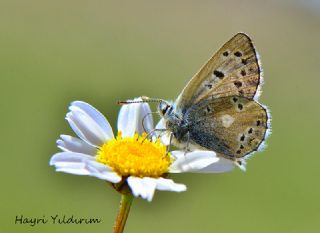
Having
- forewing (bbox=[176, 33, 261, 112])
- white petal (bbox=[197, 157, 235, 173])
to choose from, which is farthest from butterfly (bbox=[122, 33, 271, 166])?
white petal (bbox=[197, 157, 235, 173])

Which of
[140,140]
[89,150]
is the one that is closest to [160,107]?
[140,140]

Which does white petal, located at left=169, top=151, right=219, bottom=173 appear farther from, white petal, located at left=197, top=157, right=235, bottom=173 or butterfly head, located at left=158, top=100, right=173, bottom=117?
butterfly head, located at left=158, top=100, right=173, bottom=117

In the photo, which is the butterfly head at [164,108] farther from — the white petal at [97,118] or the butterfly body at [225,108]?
the white petal at [97,118]

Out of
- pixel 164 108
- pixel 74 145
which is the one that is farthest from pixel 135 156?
pixel 164 108

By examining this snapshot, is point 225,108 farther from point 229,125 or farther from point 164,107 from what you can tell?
point 164,107

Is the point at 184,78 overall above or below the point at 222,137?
below

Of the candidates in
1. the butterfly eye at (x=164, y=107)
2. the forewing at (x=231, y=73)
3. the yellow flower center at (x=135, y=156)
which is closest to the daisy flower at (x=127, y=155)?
the yellow flower center at (x=135, y=156)

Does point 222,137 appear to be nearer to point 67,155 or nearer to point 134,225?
point 67,155
